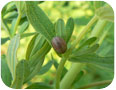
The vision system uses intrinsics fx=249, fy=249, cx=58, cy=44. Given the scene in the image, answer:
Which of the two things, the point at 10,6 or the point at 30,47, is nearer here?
the point at 30,47

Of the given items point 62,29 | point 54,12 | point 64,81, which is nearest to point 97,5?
point 62,29

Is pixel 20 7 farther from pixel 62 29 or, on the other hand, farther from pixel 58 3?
pixel 58 3

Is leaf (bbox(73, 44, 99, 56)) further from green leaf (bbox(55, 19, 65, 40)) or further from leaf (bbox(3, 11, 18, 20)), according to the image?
leaf (bbox(3, 11, 18, 20))

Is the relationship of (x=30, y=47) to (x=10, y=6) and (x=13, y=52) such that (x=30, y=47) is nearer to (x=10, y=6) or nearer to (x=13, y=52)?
(x=13, y=52)

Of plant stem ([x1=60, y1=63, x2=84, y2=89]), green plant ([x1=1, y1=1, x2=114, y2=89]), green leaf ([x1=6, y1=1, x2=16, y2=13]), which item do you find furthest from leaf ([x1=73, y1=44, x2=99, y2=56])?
green leaf ([x1=6, y1=1, x2=16, y2=13])

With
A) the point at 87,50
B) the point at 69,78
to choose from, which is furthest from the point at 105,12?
the point at 69,78

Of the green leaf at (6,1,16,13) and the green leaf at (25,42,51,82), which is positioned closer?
the green leaf at (25,42,51,82)
